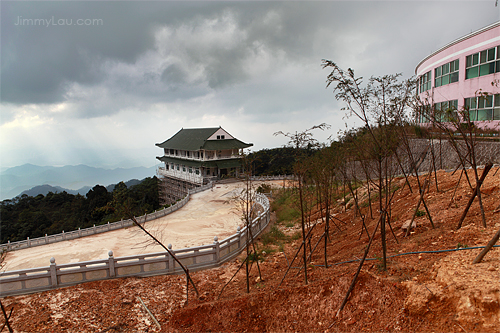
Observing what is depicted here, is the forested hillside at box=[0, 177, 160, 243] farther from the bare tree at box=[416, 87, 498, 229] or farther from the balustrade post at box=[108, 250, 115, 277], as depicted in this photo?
the bare tree at box=[416, 87, 498, 229]

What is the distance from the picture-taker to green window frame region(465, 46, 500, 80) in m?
14.4

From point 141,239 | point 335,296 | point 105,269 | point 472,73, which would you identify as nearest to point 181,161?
point 141,239

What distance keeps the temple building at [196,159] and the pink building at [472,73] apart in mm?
21473

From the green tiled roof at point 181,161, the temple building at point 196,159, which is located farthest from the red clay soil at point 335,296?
the green tiled roof at point 181,161

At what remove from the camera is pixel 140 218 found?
20.5 m

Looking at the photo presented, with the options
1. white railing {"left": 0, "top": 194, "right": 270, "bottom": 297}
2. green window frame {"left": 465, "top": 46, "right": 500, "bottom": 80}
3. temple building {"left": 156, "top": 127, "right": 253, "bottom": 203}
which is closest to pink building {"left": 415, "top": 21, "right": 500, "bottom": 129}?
green window frame {"left": 465, "top": 46, "right": 500, "bottom": 80}

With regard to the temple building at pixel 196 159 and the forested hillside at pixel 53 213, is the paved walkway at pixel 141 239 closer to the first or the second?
the forested hillside at pixel 53 213

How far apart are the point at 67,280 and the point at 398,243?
10442mm

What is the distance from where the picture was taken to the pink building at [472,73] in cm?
1454

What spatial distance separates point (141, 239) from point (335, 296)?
13924mm

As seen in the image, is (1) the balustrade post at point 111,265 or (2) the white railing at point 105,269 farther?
(1) the balustrade post at point 111,265

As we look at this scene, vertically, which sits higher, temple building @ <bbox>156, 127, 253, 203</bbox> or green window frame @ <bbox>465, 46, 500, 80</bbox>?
green window frame @ <bbox>465, 46, 500, 80</bbox>

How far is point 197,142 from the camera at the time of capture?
127 ft

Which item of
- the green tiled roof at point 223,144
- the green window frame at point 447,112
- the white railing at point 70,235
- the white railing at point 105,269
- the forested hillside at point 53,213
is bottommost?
the forested hillside at point 53,213
